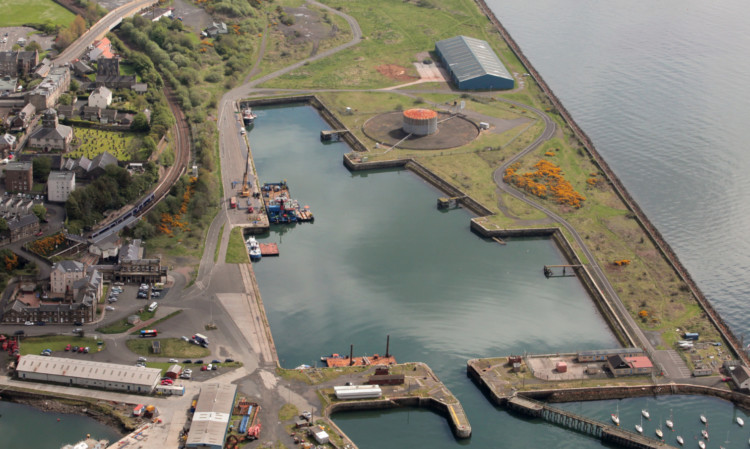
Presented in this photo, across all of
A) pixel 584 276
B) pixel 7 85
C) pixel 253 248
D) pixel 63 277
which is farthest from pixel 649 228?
pixel 7 85

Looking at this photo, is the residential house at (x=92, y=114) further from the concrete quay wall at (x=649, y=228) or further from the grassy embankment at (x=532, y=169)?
the concrete quay wall at (x=649, y=228)

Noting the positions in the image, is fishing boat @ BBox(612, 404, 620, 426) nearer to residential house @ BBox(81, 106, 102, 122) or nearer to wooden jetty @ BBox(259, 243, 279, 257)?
wooden jetty @ BBox(259, 243, 279, 257)

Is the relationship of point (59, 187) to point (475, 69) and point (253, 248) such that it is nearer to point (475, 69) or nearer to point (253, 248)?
point (253, 248)

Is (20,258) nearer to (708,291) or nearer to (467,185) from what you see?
(467,185)

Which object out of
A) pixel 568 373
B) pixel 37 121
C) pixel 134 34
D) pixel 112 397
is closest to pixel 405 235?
pixel 568 373

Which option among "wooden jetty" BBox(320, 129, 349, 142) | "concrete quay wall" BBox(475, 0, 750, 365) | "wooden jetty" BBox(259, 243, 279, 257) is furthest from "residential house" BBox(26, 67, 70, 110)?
"concrete quay wall" BBox(475, 0, 750, 365)

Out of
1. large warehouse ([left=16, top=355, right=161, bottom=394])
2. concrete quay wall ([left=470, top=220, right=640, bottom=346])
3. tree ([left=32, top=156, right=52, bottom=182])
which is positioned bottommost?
tree ([left=32, top=156, right=52, bottom=182])
